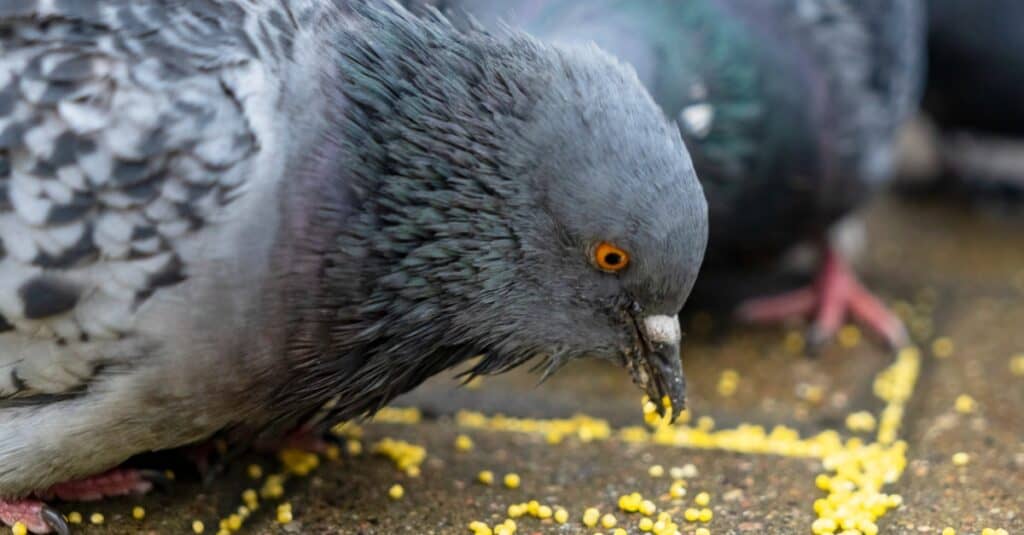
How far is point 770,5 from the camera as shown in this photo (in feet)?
14.5

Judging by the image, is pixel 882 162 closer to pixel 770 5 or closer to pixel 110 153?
pixel 770 5

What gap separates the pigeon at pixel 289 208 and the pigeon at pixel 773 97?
0.89 meters

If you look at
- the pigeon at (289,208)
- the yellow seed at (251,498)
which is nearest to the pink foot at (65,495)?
the pigeon at (289,208)

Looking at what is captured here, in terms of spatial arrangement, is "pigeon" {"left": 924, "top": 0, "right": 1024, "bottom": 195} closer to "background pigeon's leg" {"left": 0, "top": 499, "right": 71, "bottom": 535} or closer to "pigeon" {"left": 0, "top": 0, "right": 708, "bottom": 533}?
"pigeon" {"left": 0, "top": 0, "right": 708, "bottom": 533}

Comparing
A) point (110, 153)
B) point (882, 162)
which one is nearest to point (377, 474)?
point (110, 153)

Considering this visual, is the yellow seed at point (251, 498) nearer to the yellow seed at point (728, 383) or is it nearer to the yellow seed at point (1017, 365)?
the yellow seed at point (728, 383)

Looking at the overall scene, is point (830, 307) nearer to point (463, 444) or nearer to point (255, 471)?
point (463, 444)

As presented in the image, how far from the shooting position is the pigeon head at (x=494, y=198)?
2.76 m

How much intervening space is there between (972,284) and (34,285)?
4064 millimetres

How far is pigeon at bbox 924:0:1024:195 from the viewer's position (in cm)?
602

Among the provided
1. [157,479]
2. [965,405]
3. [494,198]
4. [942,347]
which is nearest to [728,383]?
[965,405]

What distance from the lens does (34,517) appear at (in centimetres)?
308

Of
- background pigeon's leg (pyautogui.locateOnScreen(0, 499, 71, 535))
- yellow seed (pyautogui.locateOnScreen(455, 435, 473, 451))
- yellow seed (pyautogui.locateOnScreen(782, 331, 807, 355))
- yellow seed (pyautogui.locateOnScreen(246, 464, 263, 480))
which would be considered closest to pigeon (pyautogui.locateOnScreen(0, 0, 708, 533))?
background pigeon's leg (pyautogui.locateOnScreen(0, 499, 71, 535))

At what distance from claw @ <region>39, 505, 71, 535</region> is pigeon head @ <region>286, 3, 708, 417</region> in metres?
0.72
